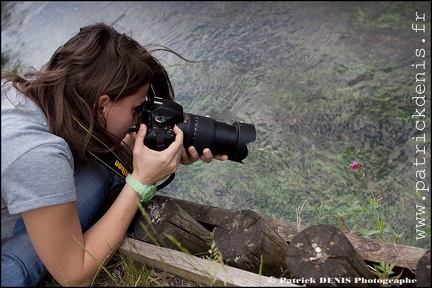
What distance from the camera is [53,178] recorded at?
1473mm

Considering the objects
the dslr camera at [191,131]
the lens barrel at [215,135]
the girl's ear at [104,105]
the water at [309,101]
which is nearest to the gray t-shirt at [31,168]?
the girl's ear at [104,105]

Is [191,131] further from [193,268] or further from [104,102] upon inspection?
[193,268]

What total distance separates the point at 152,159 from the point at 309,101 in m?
1.18

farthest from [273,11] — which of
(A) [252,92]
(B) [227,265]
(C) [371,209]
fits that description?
(B) [227,265]

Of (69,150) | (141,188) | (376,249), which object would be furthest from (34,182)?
(376,249)

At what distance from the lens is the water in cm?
213

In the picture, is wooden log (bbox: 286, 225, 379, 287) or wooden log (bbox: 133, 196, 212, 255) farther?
wooden log (bbox: 133, 196, 212, 255)

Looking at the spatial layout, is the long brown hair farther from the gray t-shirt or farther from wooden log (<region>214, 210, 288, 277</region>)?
wooden log (<region>214, 210, 288, 277</region>)

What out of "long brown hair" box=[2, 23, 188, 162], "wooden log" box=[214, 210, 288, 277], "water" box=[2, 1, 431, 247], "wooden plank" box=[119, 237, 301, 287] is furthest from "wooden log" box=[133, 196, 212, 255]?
"water" box=[2, 1, 431, 247]

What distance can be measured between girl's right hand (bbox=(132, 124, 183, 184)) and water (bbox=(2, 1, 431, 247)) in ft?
1.59

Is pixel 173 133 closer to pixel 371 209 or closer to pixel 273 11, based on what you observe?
pixel 371 209

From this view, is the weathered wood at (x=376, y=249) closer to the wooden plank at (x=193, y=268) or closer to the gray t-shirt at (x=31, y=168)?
the wooden plank at (x=193, y=268)

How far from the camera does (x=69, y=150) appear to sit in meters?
1.58

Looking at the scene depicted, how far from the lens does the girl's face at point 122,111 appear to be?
166cm
